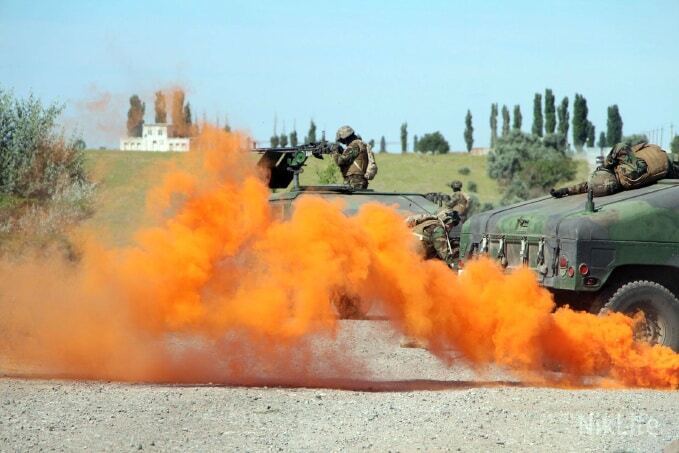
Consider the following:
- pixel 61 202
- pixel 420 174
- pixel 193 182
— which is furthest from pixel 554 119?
pixel 193 182

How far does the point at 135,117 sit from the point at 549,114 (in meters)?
71.1

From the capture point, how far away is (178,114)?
11477 mm

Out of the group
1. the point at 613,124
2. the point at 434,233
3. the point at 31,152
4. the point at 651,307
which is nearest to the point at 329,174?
the point at 31,152

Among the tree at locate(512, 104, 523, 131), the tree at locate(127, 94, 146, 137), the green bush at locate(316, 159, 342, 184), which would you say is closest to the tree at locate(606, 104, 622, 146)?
the tree at locate(512, 104, 523, 131)

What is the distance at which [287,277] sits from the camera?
1048 cm

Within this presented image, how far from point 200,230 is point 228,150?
31.9 inches

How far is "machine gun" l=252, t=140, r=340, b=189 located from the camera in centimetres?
1585

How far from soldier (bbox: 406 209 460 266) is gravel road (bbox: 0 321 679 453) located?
4333mm

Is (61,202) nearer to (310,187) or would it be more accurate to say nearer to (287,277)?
(310,187)

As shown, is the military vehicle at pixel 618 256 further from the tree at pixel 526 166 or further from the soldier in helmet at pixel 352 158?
the tree at pixel 526 166

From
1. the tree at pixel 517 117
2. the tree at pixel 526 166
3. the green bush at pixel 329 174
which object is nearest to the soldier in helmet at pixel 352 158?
the green bush at pixel 329 174

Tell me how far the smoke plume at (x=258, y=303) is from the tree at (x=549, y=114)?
7025cm

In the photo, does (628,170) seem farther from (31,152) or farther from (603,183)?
(31,152)

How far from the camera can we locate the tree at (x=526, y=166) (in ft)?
204
